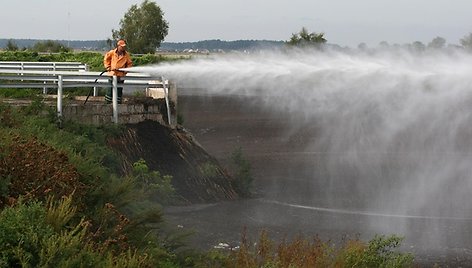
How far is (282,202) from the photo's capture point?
25578mm

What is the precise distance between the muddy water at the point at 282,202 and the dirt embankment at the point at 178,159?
0.58 m

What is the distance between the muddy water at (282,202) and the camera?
19688 mm

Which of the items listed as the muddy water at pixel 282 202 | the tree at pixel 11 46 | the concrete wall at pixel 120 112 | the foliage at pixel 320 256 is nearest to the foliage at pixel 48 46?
the tree at pixel 11 46

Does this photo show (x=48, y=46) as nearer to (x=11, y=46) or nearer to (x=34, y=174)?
(x=11, y=46)

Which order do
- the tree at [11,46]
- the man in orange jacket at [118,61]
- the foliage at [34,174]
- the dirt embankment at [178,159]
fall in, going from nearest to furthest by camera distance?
the foliage at [34,174] < the dirt embankment at [178,159] < the man in orange jacket at [118,61] < the tree at [11,46]

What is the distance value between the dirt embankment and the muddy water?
1.90 feet

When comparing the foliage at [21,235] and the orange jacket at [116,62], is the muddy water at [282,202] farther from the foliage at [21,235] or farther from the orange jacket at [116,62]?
the foliage at [21,235]

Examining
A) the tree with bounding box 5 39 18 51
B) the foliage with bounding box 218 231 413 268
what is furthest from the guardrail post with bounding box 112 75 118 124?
the tree with bounding box 5 39 18 51

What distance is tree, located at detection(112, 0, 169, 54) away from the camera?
261ft

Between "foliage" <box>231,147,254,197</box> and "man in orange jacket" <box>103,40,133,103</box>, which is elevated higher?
"man in orange jacket" <box>103,40,133,103</box>

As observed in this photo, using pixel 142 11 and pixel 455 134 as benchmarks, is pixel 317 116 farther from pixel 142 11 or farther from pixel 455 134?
pixel 142 11

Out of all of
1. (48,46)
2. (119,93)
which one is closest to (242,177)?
(119,93)

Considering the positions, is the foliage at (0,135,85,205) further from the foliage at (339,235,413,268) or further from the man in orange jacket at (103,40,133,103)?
the man in orange jacket at (103,40,133,103)

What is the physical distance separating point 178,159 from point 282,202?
421cm
